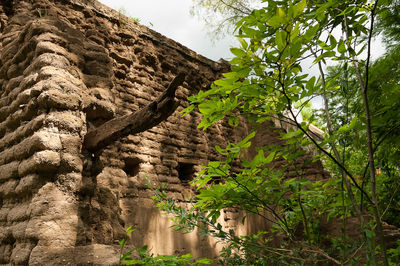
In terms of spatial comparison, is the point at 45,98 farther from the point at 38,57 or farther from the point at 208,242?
the point at 208,242

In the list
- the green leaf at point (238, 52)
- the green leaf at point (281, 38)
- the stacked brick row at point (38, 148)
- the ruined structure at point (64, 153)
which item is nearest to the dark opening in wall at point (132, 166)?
the ruined structure at point (64, 153)

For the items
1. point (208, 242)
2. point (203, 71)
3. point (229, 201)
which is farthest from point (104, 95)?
point (203, 71)

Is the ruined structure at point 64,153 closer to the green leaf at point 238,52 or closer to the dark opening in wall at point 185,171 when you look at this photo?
the green leaf at point 238,52

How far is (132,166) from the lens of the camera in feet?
14.7

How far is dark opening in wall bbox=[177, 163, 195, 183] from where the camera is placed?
5.25 m

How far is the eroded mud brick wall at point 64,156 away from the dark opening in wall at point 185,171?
2.10 ft

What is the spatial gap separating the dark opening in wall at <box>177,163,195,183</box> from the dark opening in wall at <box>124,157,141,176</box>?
98cm

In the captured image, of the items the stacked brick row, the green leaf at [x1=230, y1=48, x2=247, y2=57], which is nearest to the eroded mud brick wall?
the stacked brick row

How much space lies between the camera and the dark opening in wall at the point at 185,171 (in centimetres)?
525

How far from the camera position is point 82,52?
281 cm

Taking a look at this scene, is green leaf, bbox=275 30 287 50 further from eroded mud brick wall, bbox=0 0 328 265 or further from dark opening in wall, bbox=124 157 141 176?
dark opening in wall, bbox=124 157 141 176

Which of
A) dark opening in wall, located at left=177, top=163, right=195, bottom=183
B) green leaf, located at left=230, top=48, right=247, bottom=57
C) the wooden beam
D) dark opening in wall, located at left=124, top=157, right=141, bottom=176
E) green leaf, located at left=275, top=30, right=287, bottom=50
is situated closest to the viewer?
green leaf, located at left=275, top=30, right=287, bottom=50

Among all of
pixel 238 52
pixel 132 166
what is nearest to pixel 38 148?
pixel 238 52

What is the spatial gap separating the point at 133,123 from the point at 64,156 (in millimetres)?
583
